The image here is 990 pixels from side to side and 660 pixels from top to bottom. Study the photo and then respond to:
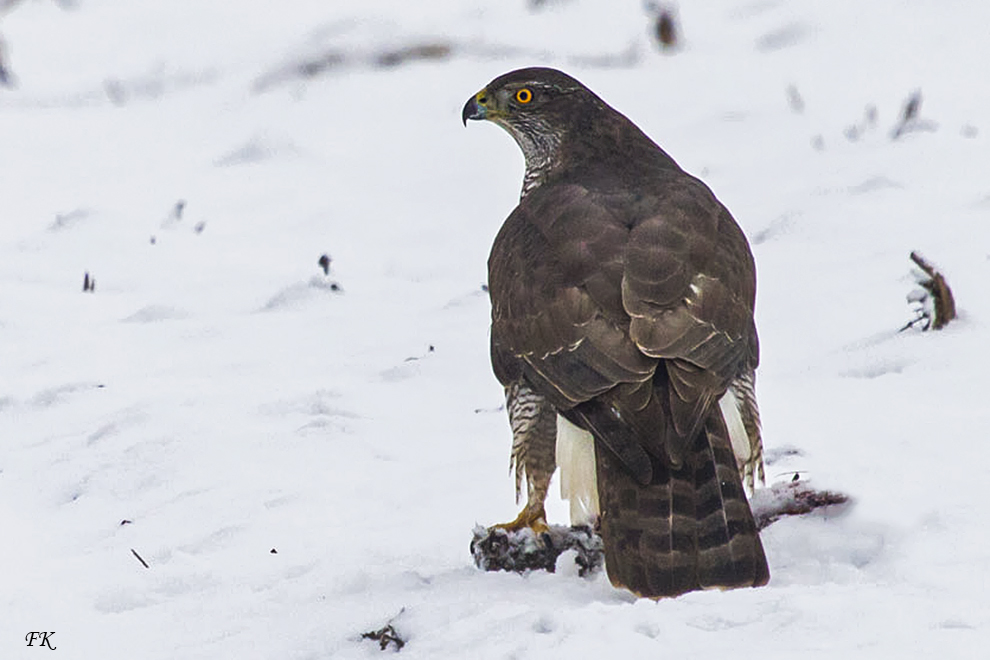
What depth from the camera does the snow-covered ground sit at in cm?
429

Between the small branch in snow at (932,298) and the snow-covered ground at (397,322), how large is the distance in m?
0.11

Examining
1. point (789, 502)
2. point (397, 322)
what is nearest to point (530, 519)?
point (789, 502)

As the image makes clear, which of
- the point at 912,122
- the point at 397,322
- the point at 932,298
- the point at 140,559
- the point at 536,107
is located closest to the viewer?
the point at 140,559

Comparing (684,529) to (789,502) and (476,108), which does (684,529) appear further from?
(476,108)

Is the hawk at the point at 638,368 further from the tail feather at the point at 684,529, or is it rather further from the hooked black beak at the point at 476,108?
the hooked black beak at the point at 476,108

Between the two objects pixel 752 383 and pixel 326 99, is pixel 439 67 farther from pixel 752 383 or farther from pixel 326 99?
pixel 752 383

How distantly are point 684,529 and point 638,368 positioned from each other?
0.44 meters

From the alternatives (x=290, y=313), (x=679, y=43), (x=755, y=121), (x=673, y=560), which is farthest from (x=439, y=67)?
(x=673, y=560)

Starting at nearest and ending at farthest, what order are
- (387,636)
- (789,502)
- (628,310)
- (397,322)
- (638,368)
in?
(387,636) < (638,368) < (628,310) < (789,502) < (397,322)

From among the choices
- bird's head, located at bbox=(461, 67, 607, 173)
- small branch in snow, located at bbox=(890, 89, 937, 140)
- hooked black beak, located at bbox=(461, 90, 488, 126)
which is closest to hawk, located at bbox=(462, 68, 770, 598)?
bird's head, located at bbox=(461, 67, 607, 173)

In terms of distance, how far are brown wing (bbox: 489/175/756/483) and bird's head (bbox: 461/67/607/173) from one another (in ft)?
2.67

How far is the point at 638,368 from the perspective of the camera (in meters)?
4.29

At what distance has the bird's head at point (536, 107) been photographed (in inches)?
239

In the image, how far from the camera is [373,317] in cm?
726
